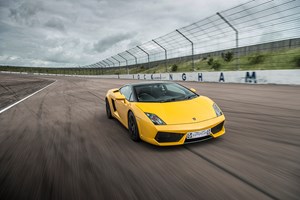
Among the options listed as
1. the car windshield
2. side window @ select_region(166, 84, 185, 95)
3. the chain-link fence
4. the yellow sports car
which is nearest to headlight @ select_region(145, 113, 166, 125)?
the yellow sports car

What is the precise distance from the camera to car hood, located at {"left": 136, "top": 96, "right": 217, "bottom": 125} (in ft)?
11.5

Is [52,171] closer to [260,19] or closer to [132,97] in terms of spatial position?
[132,97]

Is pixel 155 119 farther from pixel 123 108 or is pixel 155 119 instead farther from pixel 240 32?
pixel 240 32

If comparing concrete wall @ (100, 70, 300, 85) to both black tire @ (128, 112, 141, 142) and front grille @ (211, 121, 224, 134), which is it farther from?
black tire @ (128, 112, 141, 142)

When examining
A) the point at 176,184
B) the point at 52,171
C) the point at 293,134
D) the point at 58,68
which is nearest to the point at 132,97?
the point at 52,171

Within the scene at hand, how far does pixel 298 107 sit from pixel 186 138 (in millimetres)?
4084

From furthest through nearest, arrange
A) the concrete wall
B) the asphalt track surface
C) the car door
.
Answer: the concrete wall, the car door, the asphalt track surface

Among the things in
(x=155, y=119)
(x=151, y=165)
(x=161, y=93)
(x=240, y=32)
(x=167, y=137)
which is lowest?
(x=151, y=165)

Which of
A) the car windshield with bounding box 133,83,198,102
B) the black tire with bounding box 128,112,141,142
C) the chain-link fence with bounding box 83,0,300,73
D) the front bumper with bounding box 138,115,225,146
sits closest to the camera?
the front bumper with bounding box 138,115,225,146

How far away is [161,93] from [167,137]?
136cm

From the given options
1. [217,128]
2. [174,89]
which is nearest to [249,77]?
[174,89]

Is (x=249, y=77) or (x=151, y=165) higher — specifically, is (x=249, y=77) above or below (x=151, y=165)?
above

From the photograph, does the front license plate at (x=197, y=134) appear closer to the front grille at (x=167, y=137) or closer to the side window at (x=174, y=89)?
the front grille at (x=167, y=137)

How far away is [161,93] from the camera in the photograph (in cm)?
460
